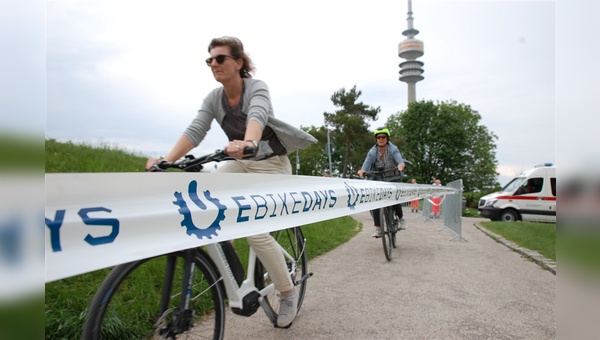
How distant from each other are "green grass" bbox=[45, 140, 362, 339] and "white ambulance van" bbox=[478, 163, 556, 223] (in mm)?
12599

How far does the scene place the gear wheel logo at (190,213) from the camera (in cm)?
173

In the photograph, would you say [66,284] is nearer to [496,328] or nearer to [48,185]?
[48,185]

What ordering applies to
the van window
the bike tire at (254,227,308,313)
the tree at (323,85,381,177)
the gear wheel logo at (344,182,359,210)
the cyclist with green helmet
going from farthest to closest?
the tree at (323,85,381,177) < the van window < the cyclist with green helmet < the gear wheel logo at (344,182,359,210) < the bike tire at (254,227,308,313)

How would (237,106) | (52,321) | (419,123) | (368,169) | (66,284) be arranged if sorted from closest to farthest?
(52,321), (237,106), (66,284), (368,169), (419,123)

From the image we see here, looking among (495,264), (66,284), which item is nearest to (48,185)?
(66,284)

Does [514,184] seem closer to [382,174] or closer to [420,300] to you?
[382,174]

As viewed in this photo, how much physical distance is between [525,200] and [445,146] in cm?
2820

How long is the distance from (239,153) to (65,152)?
8.70 m

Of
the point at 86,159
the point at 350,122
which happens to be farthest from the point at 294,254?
the point at 350,122

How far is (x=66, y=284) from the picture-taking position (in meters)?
3.40

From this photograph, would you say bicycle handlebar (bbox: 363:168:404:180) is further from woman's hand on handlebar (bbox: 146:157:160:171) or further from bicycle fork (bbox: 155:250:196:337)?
bicycle fork (bbox: 155:250:196:337)

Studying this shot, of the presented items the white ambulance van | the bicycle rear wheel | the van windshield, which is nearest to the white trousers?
the bicycle rear wheel

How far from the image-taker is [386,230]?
6.51 metres

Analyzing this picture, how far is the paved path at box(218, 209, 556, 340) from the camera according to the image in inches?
130
